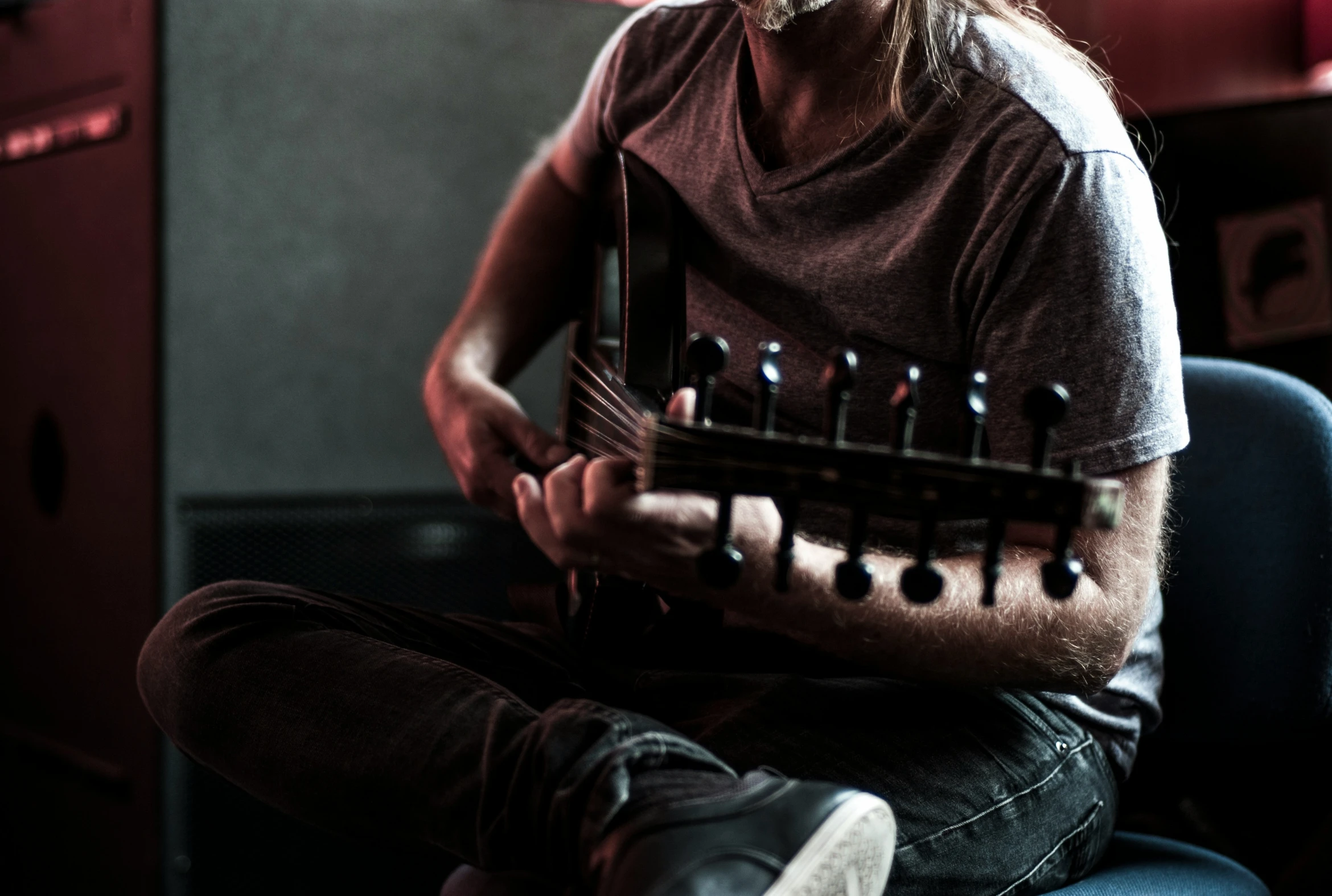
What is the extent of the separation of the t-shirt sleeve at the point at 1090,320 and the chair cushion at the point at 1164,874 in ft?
0.92

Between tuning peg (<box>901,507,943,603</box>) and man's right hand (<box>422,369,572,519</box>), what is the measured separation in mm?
453

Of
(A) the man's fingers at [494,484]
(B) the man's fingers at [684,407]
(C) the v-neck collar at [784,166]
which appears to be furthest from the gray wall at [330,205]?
(B) the man's fingers at [684,407]

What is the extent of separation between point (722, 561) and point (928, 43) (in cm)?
48

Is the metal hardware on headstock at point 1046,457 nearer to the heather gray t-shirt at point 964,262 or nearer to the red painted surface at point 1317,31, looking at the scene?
the heather gray t-shirt at point 964,262

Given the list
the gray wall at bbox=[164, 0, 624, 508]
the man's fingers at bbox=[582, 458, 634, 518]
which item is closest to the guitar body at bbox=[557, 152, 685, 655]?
the man's fingers at bbox=[582, 458, 634, 518]

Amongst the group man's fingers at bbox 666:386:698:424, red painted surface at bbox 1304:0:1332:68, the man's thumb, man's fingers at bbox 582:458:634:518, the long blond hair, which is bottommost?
the man's thumb

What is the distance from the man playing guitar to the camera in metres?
0.66

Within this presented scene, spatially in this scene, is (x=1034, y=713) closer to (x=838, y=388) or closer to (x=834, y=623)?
(x=834, y=623)

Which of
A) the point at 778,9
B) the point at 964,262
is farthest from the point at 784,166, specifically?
the point at 964,262

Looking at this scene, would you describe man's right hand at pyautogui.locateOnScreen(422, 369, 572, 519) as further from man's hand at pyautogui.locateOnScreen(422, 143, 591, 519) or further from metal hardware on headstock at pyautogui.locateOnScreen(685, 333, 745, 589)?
metal hardware on headstock at pyautogui.locateOnScreen(685, 333, 745, 589)

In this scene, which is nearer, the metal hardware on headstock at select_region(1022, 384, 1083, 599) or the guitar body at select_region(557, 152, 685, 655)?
the metal hardware on headstock at select_region(1022, 384, 1083, 599)

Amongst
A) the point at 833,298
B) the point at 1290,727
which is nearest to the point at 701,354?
the point at 833,298

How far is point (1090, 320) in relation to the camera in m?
0.75

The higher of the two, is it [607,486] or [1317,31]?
[1317,31]
